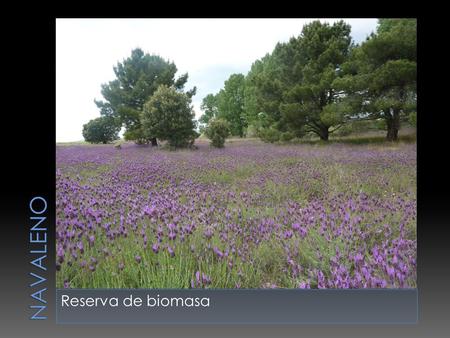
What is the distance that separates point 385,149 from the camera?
342cm

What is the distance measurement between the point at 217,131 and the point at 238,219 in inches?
63.8

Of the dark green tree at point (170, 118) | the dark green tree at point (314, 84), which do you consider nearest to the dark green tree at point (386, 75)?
the dark green tree at point (314, 84)

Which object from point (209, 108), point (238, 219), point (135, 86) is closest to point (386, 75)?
point (209, 108)

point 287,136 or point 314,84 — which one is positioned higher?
point 314,84

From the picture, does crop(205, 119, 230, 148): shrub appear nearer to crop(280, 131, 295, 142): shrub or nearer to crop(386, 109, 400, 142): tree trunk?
crop(280, 131, 295, 142): shrub

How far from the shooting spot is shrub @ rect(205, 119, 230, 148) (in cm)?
399

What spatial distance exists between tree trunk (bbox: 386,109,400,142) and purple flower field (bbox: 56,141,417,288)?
0.50 ft

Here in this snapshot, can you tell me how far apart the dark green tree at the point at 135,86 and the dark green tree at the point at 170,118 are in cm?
8

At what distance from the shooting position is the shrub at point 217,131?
399 cm

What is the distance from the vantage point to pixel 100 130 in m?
3.53

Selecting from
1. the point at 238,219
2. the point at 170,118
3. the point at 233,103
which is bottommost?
the point at 238,219

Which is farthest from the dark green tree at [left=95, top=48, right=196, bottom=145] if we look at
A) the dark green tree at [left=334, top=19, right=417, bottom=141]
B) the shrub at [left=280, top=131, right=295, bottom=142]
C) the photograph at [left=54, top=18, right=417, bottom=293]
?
→ the dark green tree at [left=334, top=19, right=417, bottom=141]

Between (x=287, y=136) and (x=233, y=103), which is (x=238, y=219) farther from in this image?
(x=287, y=136)

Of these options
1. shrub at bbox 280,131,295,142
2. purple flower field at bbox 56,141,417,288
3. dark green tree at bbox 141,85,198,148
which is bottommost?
purple flower field at bbox 56,141,417,288
